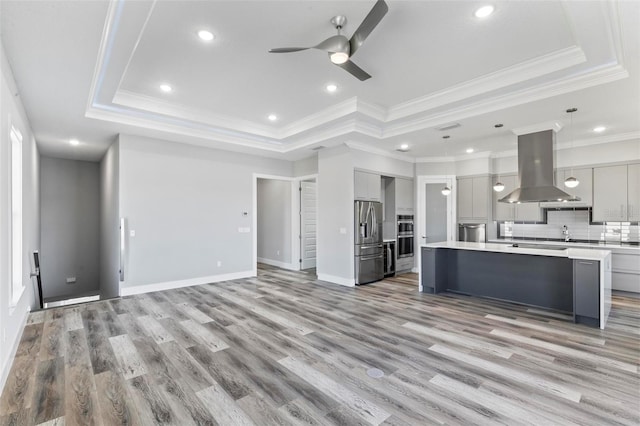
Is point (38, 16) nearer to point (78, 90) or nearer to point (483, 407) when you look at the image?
point (78, 90)

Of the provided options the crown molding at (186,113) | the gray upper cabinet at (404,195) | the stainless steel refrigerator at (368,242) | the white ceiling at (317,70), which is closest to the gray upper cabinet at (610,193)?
the white ceiling at (317,70)

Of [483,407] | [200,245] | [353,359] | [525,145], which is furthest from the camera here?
[200,245]

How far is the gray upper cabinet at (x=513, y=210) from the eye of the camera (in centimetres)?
675

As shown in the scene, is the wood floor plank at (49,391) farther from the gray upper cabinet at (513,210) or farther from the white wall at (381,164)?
the gray upper cabinet at (513,210)

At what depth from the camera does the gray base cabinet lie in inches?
150

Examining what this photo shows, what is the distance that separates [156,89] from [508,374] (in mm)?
5393

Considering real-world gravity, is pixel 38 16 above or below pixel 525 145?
above

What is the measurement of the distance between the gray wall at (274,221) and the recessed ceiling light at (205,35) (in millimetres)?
5018

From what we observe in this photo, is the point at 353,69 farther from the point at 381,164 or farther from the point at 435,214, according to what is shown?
the point at 435,214

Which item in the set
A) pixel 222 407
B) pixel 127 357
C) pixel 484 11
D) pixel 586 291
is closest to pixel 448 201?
pixel 586 291

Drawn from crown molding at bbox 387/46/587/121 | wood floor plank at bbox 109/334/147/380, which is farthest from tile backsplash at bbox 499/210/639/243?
wood floor plank at bbox 109/334/147/380

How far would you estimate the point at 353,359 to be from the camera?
302 centimetres

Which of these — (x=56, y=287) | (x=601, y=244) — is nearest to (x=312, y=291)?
(x=601, y=244)

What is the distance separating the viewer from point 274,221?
27.9ft
